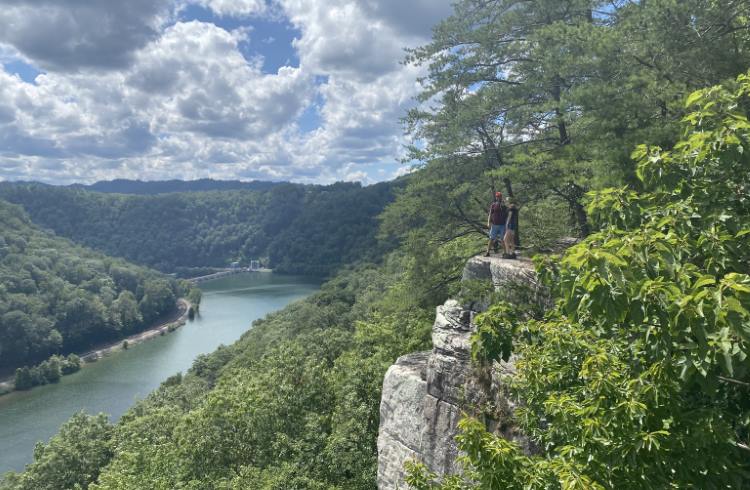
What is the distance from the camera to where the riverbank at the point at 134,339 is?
66.4 m

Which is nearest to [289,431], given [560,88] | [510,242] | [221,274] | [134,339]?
[510,242]

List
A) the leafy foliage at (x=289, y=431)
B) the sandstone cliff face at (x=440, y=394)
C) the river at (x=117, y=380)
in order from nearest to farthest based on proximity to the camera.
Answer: the sandstone cliff face at (x=440, y=394)
the leafy foliage at (x=289, y=431)
the river at (x=117, y=380)

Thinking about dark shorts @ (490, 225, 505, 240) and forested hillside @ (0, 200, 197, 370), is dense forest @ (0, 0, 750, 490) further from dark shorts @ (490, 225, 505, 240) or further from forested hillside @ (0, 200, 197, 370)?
forested hillside @ (0, 200, 197, 370)

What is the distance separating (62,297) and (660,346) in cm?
11463

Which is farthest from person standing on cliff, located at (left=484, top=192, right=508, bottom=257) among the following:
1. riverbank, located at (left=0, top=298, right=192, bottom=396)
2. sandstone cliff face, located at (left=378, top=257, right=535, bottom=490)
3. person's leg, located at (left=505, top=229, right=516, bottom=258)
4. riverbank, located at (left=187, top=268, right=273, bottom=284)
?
riverbank, located at (left=187, top=268, right=273, bottom=284)

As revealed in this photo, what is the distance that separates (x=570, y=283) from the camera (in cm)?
428

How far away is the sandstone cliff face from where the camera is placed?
9523mm

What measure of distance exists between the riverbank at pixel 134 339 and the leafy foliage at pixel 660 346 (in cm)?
7888

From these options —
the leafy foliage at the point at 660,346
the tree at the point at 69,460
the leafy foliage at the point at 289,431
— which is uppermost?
the leafy foliage at the point at 660,346

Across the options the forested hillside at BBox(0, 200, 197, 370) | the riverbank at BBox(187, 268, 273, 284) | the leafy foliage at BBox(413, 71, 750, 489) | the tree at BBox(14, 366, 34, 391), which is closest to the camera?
the leafy foliage at BBox(413, 71, 750, 489)

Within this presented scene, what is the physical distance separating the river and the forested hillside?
433 inches

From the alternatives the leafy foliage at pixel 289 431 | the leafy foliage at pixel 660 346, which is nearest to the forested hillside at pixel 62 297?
the leafy foliage at pixel 289 431

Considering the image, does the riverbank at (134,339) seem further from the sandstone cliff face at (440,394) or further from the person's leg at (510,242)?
the person's leg at (510,242)

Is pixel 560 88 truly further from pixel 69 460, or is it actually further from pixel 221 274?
pixel 221 274
